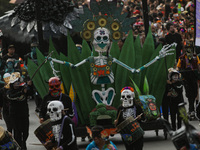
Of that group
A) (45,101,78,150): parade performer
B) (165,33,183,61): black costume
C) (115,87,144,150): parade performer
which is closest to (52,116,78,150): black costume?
(45,101,78,150): parade performer

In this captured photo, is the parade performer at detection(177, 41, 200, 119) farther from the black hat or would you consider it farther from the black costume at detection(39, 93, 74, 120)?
the black hat

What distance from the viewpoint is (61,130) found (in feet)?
31.4

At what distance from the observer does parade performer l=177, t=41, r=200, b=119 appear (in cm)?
1625

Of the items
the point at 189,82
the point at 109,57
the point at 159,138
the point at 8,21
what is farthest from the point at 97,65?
the point at 8,21

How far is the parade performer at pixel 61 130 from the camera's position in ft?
31.3

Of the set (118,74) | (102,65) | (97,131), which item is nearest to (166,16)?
(118,74)

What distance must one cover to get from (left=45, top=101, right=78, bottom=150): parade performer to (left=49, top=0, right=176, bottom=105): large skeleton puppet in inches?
149

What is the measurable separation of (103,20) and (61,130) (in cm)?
461

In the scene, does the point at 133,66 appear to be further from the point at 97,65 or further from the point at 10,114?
the point at 10,114

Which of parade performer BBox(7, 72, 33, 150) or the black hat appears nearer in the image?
the black hat

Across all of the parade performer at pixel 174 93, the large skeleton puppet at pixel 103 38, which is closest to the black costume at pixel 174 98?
the parade performer at pixel 174 93

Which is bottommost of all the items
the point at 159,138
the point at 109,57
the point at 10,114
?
the point at 159,138

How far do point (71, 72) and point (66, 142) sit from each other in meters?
4.35

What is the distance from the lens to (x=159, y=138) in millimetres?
14156
